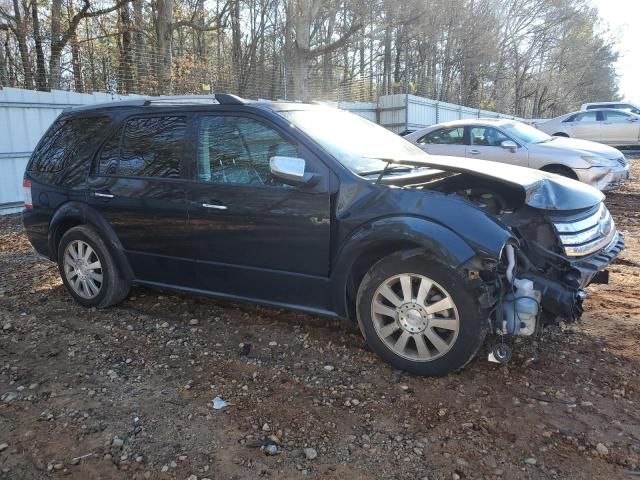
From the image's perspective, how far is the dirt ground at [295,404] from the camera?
8.30 ft

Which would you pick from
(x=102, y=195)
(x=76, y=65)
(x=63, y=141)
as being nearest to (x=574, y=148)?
(x=102, y=195)

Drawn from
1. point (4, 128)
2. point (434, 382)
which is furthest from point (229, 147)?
point (4, 128)

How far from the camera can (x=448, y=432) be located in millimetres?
2727

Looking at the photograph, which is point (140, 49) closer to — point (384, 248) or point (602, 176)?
point (602, 176)

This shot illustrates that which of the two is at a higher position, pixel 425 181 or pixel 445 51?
pixel 445 51

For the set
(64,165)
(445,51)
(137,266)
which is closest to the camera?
(137,266)

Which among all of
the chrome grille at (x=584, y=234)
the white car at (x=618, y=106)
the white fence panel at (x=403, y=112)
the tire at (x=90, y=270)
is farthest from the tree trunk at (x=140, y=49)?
the white car at (x=618, y=106)

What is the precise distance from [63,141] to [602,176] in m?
8.33

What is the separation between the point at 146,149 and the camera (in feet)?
14.0

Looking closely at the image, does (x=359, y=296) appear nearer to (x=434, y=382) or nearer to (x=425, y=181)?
(x=434, y=382)

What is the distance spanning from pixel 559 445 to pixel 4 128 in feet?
33.3

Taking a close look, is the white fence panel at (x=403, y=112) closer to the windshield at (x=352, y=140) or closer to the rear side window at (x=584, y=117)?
the rear side window at (x=584, y=117)

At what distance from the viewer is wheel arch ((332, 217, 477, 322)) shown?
302 centimetres

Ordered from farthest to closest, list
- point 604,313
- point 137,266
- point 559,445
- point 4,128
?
point 4,128 < point 137,266 < point 604,313 < point 559,445
